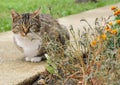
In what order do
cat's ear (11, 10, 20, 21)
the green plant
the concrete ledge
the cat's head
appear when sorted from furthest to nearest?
cat's ear (11, 10, 20, 21)
the cat's head
the concrete ledge
the green plant

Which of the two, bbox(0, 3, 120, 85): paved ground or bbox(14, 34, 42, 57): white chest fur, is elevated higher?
bbox(14, 34, 42, 57): white chest fur

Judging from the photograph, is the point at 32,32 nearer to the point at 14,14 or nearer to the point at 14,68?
the point at 14,14

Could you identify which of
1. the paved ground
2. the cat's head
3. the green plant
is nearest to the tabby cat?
the cat's head

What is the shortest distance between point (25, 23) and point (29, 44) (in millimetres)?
299

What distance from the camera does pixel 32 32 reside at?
246 inches

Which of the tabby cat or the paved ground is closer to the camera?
the paved ground

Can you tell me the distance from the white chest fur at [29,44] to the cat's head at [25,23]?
0.08 m

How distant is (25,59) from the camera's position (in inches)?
263

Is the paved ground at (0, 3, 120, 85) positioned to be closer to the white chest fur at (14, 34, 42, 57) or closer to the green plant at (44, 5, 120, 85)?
the white chest fur at (14, 34, 42, 57)

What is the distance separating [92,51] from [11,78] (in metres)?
1.25

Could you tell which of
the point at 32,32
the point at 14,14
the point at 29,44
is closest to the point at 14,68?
the point at 29,44

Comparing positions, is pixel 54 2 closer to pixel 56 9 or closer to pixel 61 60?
pixel 56 9

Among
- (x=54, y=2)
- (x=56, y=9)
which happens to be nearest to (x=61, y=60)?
(x=56, y=9)

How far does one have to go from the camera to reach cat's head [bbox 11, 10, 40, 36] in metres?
6.23
